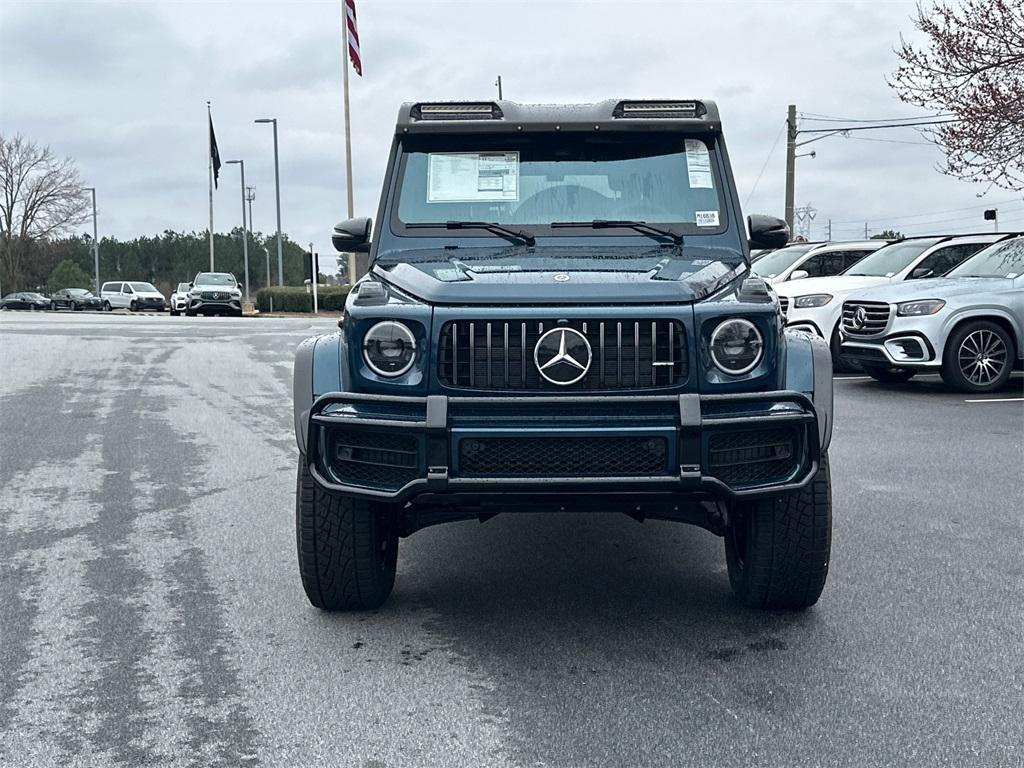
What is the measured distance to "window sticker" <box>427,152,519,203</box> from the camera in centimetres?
545

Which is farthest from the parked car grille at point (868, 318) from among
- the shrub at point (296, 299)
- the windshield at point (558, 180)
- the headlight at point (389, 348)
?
the shrub at point (296, 299)

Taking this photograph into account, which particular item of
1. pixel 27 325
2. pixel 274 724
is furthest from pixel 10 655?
pixel 27 325

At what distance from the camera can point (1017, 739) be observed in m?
3.48

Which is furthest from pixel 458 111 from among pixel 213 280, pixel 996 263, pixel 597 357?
pixel 213 280

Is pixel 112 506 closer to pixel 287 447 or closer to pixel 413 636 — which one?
pixel 287 447

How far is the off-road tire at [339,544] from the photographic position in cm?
443

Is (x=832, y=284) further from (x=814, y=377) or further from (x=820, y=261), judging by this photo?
(x=814, y=377)

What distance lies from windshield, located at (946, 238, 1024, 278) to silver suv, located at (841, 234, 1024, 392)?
21mm

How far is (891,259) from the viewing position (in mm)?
15586

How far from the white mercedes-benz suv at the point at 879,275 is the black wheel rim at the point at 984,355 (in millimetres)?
1719

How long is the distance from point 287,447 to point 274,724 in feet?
18.4

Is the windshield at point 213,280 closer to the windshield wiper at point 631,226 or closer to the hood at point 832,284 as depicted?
the hood at point 832,284

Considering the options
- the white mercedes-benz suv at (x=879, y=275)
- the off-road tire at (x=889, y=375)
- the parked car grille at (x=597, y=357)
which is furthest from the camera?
the white mercedes-benz suv at (x=879, y=275)

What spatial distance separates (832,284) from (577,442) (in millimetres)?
12219
